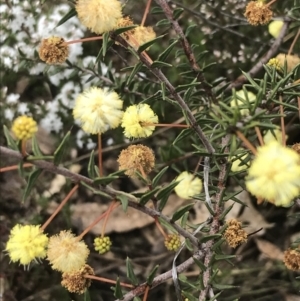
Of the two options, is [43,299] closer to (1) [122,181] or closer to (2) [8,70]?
(1) [122,181]

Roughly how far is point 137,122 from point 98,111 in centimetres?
15

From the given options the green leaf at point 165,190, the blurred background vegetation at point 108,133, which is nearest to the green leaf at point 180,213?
A: the green leaf at point 165,190

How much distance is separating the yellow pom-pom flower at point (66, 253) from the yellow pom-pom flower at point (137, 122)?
1.30 ft

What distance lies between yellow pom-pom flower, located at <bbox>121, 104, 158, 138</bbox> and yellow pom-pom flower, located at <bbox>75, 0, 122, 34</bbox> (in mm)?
309

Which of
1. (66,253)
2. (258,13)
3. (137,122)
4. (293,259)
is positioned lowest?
(293,259)

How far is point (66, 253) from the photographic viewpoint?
4.89 feet

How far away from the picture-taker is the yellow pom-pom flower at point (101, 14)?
143 centimetres

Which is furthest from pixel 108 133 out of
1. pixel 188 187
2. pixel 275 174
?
pixel 275 174

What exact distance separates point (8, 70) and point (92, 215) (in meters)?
1.17

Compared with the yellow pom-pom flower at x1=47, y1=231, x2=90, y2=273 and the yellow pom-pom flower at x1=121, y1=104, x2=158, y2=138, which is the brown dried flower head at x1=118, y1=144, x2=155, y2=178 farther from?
the yellow pom-pom flower at x1=47, y1=231, x2=90, y2=273

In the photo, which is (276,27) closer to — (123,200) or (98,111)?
(98,111)

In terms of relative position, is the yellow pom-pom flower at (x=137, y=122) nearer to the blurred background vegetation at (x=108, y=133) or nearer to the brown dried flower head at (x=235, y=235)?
the brown dried flower head at (x=235, y=235)

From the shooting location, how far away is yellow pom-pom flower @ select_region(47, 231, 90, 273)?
1.49m

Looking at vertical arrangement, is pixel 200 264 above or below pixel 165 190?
below
